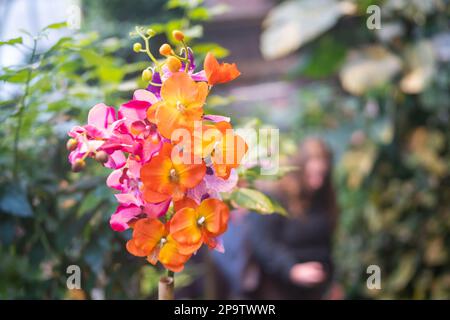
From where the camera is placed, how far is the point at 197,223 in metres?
0.50

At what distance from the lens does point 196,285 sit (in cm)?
259

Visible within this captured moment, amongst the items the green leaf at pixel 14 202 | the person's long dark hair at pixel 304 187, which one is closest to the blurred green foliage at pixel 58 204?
the green leaf at pixel 14 202

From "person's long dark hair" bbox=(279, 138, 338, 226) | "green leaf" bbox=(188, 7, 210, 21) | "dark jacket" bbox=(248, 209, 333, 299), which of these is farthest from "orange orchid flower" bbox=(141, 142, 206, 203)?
"person's long dark hair" bbox=(279, 138, 338, 226)

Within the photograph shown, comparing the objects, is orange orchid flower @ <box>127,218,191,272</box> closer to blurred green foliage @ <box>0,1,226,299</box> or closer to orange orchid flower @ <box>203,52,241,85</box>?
orange orchid flower @ <box>203,52,241,85</box>

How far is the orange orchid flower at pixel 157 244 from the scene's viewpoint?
19.7 inches

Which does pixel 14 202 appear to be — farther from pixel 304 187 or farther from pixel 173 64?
pixel 304 187

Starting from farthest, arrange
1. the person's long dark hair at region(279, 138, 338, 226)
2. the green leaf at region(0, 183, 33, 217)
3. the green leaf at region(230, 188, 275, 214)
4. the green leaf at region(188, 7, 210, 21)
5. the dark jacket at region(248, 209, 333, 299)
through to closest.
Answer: the person's long dark hair at region(279, 138, 338, 226), the dark jacket at region(248, 209, 333, 299), the green leaf at region(188, 7, 210, 21), the green leaf at region(0, 183, 33, 217), the green leaf at region(230, 188, 275, 214)

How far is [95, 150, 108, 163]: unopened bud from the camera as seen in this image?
0.48 m

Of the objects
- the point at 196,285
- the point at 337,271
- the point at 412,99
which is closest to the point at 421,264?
the point at 337,271

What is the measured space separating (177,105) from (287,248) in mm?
2488

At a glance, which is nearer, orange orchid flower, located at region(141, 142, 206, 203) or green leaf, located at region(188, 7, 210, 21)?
orange orchid flower, located at region(141, 142, 206, 203)

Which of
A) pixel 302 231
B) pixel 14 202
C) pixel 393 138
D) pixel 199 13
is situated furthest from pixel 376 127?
pixel 14 202

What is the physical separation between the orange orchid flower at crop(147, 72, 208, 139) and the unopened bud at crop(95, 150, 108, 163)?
0.19 ft
